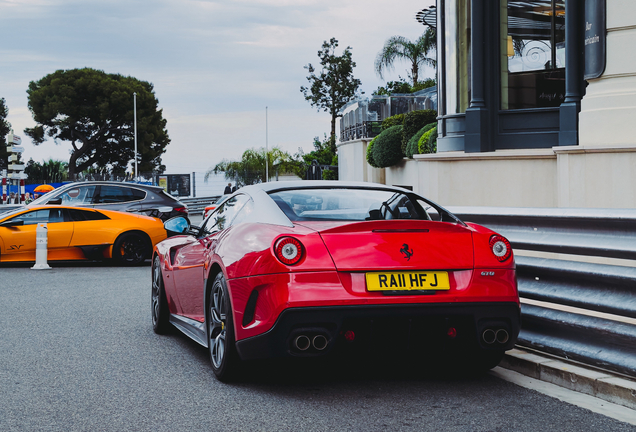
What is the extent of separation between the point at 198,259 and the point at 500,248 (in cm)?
226

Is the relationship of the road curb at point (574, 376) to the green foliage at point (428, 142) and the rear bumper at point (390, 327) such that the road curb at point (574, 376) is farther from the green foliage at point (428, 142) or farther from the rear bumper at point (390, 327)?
the green foliage at point (428, 142)

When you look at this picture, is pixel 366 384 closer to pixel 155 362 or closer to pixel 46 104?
pixel 155 362

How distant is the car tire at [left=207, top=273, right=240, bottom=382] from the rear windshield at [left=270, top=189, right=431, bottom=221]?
0.69 m

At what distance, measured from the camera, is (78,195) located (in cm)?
1691

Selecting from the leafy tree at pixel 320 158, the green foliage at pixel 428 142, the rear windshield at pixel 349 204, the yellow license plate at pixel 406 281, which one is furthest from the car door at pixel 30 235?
the leafy tree at pixel 320 158

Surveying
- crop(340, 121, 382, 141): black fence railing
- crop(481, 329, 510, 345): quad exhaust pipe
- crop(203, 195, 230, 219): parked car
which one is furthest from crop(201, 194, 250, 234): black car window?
crop(340, 121, 382, 141): black fence railing

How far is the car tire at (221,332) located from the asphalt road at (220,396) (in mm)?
114

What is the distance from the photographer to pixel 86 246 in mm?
13992

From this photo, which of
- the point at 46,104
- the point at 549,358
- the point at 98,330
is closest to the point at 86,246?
the point at 98,330

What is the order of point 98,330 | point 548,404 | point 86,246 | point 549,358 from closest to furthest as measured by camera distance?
point 548,404
point 549,358
point 98,330
point 86,246

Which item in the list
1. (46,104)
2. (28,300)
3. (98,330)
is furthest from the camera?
(46,104)

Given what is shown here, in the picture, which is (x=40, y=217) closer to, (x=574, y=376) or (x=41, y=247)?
(x=41, y=247)

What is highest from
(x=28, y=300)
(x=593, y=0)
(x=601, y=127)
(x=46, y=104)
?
(x=46, y=104)

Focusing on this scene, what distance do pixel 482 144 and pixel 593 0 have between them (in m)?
4.54
